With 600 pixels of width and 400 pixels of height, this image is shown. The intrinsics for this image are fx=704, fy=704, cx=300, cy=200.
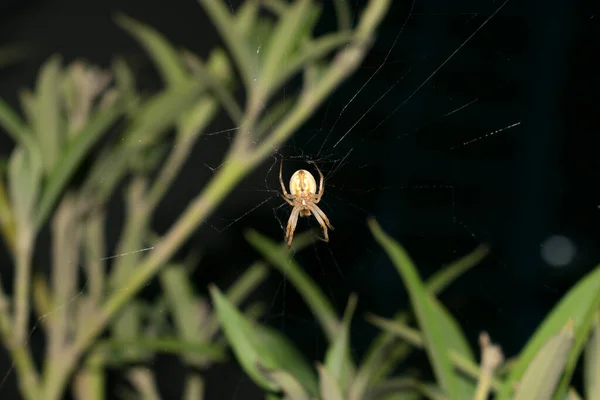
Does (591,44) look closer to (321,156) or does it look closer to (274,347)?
(321,156)

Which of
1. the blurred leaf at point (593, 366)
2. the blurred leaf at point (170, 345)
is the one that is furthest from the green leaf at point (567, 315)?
the blurred leaf at point (170, 345)

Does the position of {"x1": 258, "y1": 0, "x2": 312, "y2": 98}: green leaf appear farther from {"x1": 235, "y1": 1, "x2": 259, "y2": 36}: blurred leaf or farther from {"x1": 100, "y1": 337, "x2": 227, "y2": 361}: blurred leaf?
{"x1": 100, "y1": 337, "x2": 227, "y2": 361}: blurred leaf

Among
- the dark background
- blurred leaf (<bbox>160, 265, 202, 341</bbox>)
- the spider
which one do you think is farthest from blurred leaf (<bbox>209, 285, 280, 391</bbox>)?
the dark background

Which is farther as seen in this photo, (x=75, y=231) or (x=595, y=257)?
(x=595, y=257)

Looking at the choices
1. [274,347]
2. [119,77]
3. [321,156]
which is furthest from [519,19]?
[274,347]

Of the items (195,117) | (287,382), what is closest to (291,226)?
(195,117)

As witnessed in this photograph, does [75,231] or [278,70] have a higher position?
[278,70]

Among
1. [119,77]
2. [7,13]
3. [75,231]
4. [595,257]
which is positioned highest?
[119,77]

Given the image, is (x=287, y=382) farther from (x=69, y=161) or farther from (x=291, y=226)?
(x=291, y=226)
